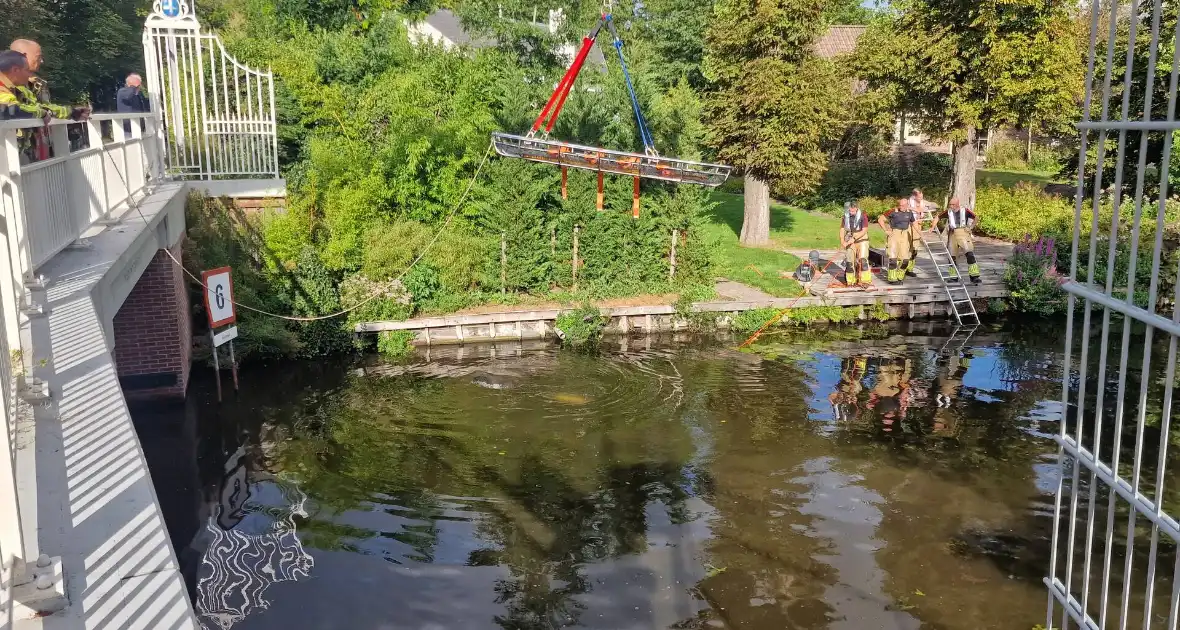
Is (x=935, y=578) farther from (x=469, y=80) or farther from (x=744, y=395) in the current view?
(x=469, y=80)

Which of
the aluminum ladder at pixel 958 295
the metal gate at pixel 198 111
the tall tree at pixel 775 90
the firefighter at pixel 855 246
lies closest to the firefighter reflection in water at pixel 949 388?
the aluminum ladder at pixel 958 295

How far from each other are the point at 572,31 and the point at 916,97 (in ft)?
31.4

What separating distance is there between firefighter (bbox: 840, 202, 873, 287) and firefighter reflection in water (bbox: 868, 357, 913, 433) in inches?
130

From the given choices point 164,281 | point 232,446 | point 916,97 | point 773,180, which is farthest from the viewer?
point 916,97

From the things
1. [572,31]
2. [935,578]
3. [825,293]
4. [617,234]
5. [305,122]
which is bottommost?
[935,578]

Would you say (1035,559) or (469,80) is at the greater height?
(469,80)

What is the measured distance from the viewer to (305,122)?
1981 cm

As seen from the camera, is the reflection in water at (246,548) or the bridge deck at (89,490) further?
the reflection in water at (246,548)

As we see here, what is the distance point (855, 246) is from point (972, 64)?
7070 millimetres

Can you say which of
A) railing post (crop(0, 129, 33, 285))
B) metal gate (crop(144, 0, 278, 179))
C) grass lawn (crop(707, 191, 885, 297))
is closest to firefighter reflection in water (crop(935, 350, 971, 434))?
grass lawn (crop(707, 191, 885, 297))

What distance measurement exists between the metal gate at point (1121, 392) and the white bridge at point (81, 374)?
3794 millimetres

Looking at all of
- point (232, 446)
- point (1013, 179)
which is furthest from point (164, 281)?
point (1013, 179)

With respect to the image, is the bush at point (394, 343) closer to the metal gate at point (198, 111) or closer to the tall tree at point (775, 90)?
the metal gate at point (198, 111)

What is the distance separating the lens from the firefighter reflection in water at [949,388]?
13.4m
